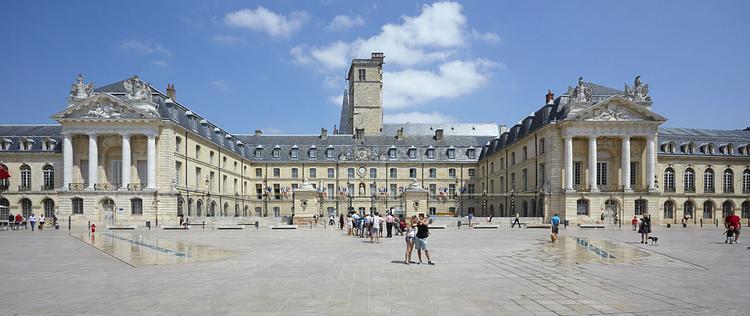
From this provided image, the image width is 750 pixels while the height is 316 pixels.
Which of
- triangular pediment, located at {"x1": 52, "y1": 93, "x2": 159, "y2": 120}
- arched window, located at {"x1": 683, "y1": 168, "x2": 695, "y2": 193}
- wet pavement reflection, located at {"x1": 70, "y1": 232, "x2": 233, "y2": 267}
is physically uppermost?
triangular pediment, located at {"x1": 52, "y1": 93, "x2": 159, "y2": 120}

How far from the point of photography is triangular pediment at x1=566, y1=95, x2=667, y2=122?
4944 cm

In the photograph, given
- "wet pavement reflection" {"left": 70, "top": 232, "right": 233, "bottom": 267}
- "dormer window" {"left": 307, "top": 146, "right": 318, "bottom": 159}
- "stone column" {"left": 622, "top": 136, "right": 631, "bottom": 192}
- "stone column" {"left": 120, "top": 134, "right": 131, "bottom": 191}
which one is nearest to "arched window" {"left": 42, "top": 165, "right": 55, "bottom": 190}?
"stone column" {"left": 120, "top": 134, "right": 131, "bottom": 191}

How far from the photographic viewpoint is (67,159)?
50750 mm

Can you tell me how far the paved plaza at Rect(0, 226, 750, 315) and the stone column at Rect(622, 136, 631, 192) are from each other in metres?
31.1

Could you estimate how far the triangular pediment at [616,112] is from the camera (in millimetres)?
49438

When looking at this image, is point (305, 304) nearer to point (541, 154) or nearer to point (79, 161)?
point (541, 154)

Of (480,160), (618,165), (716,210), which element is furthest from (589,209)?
(480,160)

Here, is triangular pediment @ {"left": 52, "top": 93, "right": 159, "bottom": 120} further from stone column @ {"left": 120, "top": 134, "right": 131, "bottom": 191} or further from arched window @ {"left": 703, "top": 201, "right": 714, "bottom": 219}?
arched window @ {"left": 703, "top": 201, "right": 714, "bottom": 219}

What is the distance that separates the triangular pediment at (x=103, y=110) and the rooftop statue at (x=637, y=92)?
139 ft

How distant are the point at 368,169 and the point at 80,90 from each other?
36.3 metres

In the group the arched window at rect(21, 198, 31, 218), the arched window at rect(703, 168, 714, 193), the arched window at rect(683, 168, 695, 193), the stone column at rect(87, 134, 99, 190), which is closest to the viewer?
the stone column at rect(87, 134, 99, 190)

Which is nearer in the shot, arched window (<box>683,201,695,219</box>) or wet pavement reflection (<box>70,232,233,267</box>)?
wet pavement reflection (<box>70,232,233,267</box>)

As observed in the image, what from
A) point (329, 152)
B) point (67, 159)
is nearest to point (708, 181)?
point (329, 152)

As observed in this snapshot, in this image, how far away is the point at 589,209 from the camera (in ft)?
161
